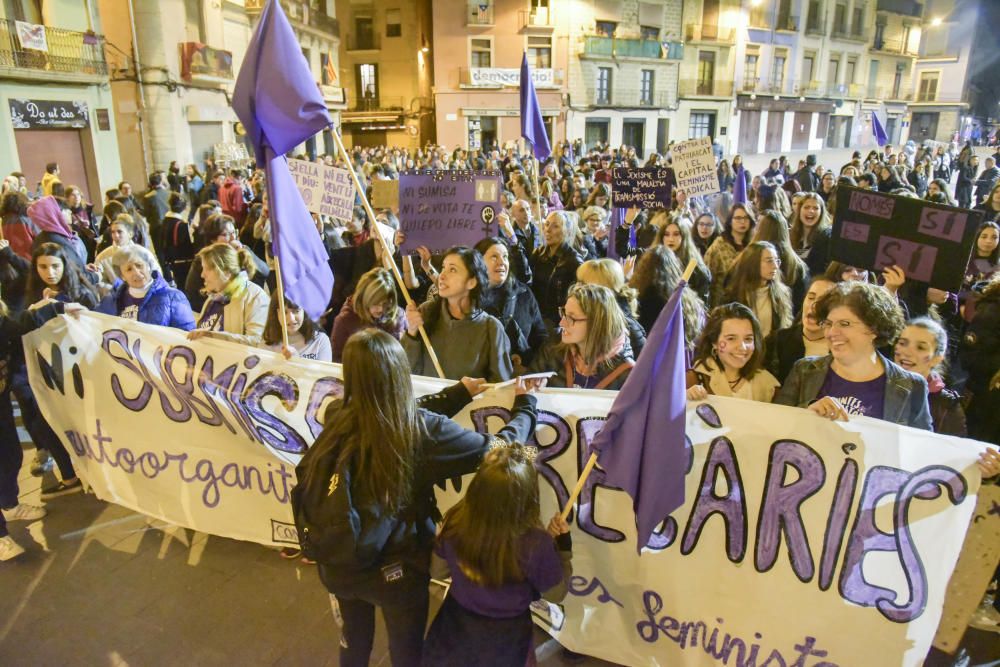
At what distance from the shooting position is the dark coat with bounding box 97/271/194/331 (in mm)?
4453

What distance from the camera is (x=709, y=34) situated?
3638 centimetres

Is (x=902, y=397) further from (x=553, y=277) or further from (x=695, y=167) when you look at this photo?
(x=695, y=167)

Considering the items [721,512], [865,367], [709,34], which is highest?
[709,34]

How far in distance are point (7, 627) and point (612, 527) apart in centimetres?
292

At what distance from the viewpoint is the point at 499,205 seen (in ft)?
17.0

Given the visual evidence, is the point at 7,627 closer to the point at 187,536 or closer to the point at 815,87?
the point at 187,536

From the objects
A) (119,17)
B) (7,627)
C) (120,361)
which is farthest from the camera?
(119,17)

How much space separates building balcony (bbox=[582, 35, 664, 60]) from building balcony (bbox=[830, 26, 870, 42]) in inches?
583

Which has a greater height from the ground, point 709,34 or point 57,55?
point 709,34

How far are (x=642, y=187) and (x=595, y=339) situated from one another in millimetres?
4077

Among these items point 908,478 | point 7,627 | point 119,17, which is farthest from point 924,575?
point 119,17

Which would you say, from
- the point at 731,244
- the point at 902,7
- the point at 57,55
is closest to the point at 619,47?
the point at 57,55

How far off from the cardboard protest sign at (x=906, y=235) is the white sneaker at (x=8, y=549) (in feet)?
16.3

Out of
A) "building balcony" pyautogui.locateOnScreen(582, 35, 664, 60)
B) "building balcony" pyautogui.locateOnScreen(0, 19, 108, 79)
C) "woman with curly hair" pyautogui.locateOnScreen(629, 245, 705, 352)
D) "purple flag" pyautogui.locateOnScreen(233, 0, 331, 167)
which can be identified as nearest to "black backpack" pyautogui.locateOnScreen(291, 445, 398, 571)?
"purple flag" pyautogui.locateOnScreen(233, 0, 331, 167)
